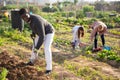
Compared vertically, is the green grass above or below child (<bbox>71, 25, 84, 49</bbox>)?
below

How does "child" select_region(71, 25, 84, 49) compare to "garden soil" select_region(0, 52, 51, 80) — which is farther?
"child" select_region(71, 25, 84, 49)

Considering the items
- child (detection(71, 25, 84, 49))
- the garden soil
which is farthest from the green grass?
child (detection(71, 25, 84, 49))

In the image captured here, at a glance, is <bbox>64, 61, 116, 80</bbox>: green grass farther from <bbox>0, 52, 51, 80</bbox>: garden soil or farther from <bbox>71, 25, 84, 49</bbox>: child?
<bbox>71, 25, 84, 49</bbox>: child

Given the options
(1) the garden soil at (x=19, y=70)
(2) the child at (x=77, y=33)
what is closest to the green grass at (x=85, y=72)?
(1) the garden soil at (x=19, y=70)

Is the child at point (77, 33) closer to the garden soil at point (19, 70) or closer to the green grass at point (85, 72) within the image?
the green grass at point (85, 72)

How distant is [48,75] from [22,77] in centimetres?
64

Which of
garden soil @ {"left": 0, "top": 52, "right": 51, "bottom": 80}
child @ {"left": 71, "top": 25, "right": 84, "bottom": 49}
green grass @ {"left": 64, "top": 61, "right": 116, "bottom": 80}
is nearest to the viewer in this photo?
garden soil @ {"left": 0, "top": 52, "right": 51, "bottom": 80}

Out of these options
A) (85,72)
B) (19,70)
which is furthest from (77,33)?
(19,70)

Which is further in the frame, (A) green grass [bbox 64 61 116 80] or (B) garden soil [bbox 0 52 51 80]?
(A) green grass [bbox 64 61 116 80]

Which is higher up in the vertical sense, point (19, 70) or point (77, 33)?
point (77, 33)

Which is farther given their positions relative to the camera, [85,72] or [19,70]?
[85,72]

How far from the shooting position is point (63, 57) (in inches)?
371

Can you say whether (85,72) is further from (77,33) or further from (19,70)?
(77,33)

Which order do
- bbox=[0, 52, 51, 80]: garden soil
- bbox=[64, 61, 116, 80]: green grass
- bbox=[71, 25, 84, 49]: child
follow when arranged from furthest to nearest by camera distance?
bbox=[71, 25, 84, 49]: child < bbox=[64, 61, 116, 80]: green grass < bbox=[0, 52, 51, 80]: garden soil
